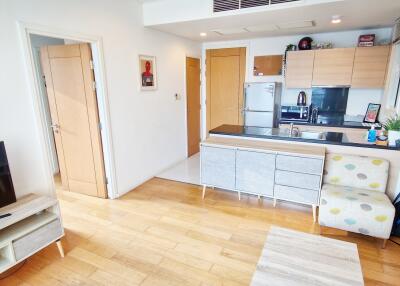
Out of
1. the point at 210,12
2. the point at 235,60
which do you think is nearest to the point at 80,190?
the point at 210,12

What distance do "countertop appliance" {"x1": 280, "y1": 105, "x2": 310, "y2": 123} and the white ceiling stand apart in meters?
1.32

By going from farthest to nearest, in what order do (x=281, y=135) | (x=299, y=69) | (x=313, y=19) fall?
(x=299, y=69) < (x=313, y=19) < (x=281, y=135)

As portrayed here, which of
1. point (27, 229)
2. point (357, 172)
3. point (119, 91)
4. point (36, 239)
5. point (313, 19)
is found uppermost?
point (313, 19)

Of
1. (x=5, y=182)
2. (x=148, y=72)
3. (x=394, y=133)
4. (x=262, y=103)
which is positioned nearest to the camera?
(x=5, y=182)

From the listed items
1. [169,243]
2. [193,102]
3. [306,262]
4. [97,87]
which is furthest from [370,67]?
[97,87]

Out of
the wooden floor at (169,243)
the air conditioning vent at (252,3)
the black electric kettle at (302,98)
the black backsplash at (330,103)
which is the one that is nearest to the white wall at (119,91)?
the wooden floor at (169,243)

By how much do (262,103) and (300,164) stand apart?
7.45ft

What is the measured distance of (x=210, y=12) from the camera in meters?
3.16

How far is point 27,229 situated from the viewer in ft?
6.82

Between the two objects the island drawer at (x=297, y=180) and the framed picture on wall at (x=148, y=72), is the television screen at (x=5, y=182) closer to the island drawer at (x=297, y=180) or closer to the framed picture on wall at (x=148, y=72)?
the framed picture on wall at (x=148, y=72)

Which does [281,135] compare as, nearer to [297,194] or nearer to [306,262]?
[297,194]

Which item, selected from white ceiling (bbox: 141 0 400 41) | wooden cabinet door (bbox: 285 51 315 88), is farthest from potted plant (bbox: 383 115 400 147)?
wooden cabinet door (bbox: 285 51 315 88)

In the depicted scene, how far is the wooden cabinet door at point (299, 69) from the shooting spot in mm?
4293

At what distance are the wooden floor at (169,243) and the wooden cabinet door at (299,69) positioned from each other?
2312 mm
